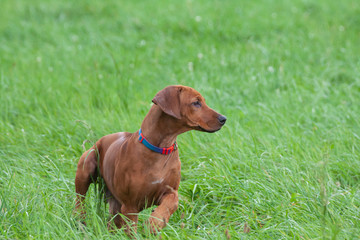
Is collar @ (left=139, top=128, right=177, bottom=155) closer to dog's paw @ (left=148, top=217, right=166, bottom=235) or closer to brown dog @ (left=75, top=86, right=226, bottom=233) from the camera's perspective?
brown dog @ (left=75, top=86, right=226, bottom=233)

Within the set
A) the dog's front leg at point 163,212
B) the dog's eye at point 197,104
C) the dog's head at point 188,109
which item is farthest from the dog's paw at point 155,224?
the dog's eye at point 197,104

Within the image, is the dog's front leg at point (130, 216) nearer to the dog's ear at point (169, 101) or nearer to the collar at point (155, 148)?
the collar at point (155, 148)

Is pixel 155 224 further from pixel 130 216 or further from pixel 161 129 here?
pixel 161 129

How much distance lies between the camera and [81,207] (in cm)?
330

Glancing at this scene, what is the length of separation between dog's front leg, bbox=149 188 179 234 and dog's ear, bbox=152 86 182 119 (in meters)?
0.47

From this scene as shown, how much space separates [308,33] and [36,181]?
5115mm

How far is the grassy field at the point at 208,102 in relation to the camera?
10.4ft

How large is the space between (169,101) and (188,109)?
0.13 m

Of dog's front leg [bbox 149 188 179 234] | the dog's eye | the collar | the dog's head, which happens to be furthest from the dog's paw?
the dog's eye

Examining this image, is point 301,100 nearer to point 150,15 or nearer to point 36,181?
point 36,181

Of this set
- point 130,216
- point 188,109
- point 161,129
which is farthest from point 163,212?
point 188,109

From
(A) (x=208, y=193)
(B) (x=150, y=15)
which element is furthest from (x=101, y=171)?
(B) (x=150, y=15)

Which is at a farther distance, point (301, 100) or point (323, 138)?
point (301, 100)

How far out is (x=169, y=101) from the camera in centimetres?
306
